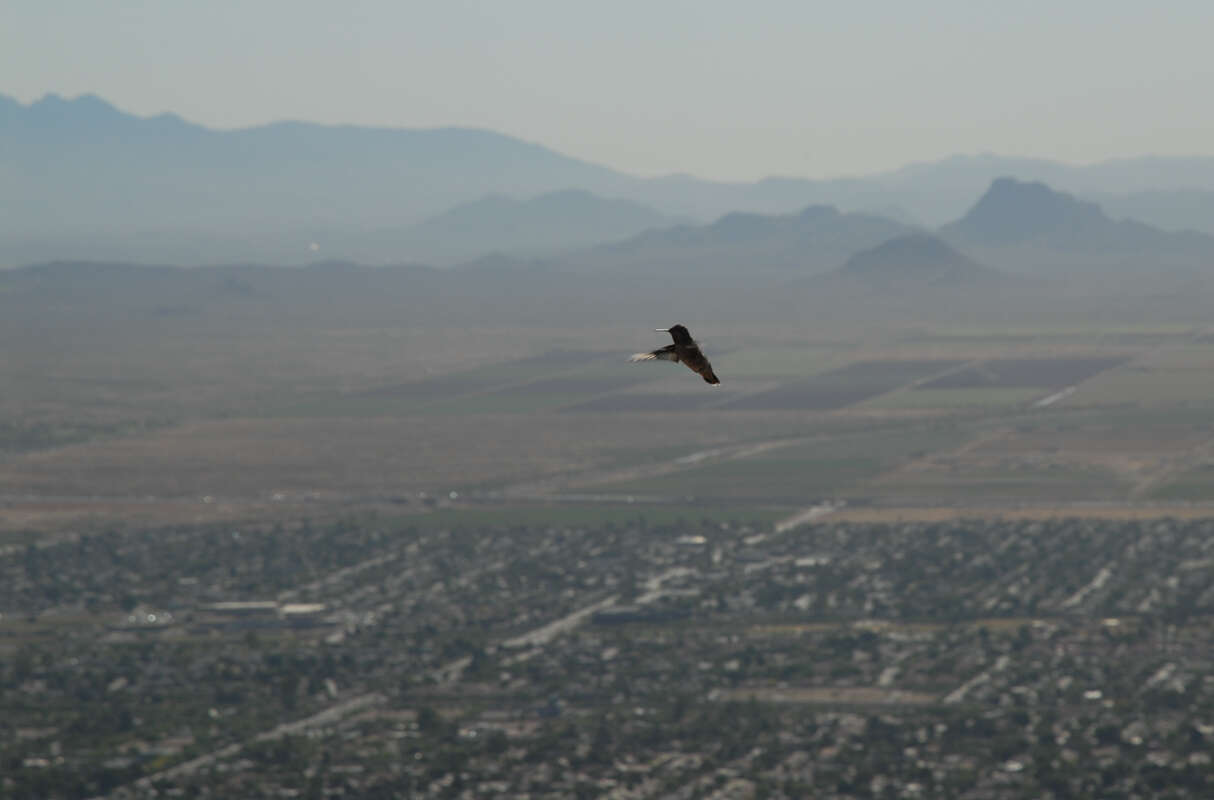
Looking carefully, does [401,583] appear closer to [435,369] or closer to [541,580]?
[541,580]

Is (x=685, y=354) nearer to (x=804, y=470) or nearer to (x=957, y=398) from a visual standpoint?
(x=804, y=470)

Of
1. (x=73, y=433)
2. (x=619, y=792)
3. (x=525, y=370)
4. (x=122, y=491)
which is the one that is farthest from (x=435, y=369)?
(x=619, y=792)

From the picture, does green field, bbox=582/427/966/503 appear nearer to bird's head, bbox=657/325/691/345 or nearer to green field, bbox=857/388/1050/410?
green field, bbox=857/388/1050/410

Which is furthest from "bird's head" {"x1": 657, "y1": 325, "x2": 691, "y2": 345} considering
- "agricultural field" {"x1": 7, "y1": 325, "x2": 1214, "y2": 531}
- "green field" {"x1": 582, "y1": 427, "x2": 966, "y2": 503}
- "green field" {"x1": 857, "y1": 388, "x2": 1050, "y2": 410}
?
"green field" {"x1": 857, "y1": 388, "x2": 1050, "y2": 410}

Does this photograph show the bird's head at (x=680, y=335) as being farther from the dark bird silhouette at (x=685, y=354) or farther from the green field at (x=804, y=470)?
the green field at (x=804, y=470)

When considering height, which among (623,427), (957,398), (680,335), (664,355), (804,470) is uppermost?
(680,335)

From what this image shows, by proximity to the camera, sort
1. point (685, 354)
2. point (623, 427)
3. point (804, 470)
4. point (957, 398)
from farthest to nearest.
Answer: point (957, 398)
point (623, 427)
point (804, 470)
point (685, 354)

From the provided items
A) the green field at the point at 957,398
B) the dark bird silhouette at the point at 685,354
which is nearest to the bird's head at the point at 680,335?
the dark bird silhouette at the point at 685,354

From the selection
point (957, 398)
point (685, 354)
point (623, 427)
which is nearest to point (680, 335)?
point (685, 354)
